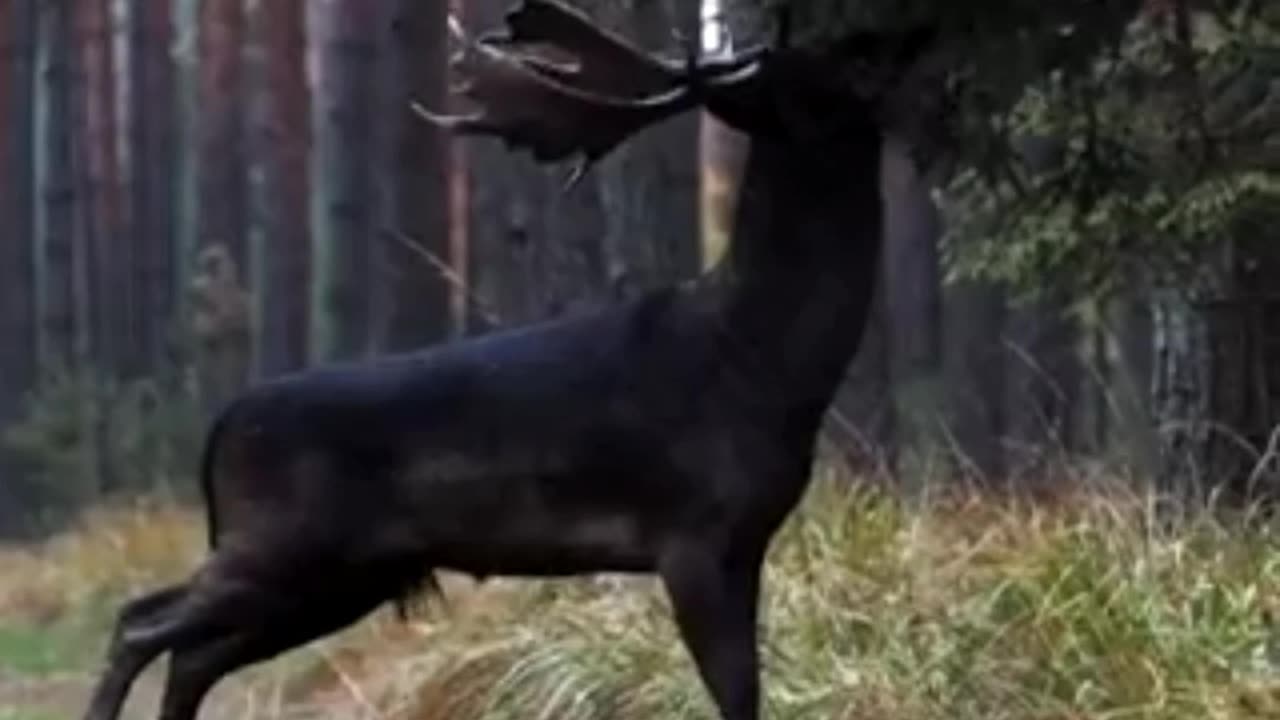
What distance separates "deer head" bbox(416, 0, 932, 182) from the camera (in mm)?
7469

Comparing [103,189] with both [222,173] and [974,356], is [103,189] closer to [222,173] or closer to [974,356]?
[222,173]

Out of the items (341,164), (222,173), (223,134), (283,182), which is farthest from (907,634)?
(222,173)

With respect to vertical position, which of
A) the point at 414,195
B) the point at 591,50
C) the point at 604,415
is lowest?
the point at 414,195

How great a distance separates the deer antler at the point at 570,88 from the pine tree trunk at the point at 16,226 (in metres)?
19.9

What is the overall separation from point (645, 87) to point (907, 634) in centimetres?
255

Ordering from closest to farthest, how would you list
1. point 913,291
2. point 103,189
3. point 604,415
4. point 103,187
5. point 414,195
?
point 604,415 → point 414,195 → point 913,291 → point 103,189 → point 103,187

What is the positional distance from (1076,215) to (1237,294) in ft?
6.42

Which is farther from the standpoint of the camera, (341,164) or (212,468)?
(341,164)

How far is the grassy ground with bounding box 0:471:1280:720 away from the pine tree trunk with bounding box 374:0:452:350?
8086 mm

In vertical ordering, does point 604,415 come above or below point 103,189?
above

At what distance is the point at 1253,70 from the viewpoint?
34.2ft

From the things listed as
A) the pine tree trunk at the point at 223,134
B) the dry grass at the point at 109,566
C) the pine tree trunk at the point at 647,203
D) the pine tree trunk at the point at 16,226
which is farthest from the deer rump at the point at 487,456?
the pine tree trunk at the point at 223,134

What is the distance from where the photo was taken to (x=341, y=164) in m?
20.0

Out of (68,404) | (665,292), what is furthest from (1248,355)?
(68,404)
